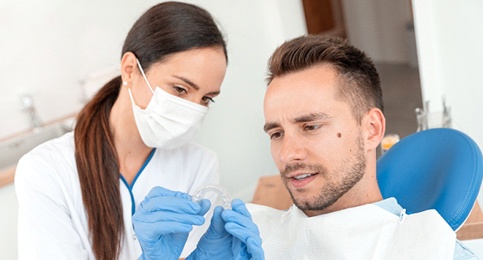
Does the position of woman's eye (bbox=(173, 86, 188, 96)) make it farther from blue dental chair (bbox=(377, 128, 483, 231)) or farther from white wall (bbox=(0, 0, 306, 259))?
white wall (bbox=(0, 0, 306, 259))

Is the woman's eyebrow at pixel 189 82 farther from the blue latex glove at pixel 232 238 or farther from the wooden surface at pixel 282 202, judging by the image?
the wooden surface at pixel 282 202

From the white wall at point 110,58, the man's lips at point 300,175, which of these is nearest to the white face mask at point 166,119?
the man's lips at point 300,175

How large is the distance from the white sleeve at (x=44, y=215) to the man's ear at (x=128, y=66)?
0.95 ft

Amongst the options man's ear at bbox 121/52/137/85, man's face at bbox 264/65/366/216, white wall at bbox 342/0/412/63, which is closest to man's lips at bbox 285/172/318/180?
man's face at bbox 264/65/366/216

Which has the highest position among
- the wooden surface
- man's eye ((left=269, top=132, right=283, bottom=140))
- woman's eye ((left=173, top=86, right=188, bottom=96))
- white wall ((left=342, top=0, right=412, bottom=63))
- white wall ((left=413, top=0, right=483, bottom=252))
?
woman's eye ((left=173, top=86, right=188, bottom=96))

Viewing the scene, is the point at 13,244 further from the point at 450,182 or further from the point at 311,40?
the point at 450,182

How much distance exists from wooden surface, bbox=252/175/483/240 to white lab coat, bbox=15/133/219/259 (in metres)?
0.30

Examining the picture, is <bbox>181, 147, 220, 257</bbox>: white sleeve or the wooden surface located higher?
<bbox>181, 147, 220, 257</bbox>: white sleeve

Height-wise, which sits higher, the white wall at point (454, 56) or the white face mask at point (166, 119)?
the white face mask at point (166, 119)

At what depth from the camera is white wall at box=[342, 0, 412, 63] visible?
18.9 feet

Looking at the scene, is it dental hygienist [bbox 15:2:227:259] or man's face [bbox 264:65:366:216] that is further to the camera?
dental hygienist [bbox 15:2:227:259]

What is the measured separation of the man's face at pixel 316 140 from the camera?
131 cm

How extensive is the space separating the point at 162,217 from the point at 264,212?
46 centimetres

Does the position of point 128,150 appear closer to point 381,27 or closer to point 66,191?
point 66,191
